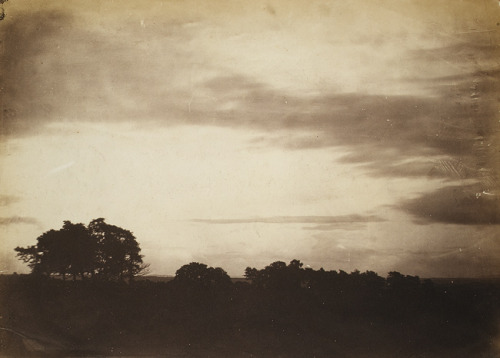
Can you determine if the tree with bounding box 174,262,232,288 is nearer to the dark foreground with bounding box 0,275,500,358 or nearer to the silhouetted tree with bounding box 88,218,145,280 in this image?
the dark foreground with bounding box 0,275,500,358

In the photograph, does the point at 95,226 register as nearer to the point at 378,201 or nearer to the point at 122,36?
the point at 122,36

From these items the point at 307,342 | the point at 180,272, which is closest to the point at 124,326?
the point at 180,272

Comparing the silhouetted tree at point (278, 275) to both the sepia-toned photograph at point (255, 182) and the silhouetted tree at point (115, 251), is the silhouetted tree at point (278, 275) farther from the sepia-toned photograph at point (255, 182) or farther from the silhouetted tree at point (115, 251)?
the silhouetted tree at point (115, 251)

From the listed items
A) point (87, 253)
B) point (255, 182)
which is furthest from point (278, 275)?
point (87, 253)

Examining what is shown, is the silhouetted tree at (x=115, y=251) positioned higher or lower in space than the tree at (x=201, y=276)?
higher

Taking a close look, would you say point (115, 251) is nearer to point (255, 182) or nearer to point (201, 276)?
point (201, 276)

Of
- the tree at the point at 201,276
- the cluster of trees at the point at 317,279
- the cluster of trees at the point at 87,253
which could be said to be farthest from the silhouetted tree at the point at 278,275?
the cluster of trees at the point at 87,253

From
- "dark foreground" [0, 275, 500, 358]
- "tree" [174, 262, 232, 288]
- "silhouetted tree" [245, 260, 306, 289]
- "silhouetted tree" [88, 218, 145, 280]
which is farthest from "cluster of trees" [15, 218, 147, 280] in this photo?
"silhouetted tree" [245, 260, 306, 289]
